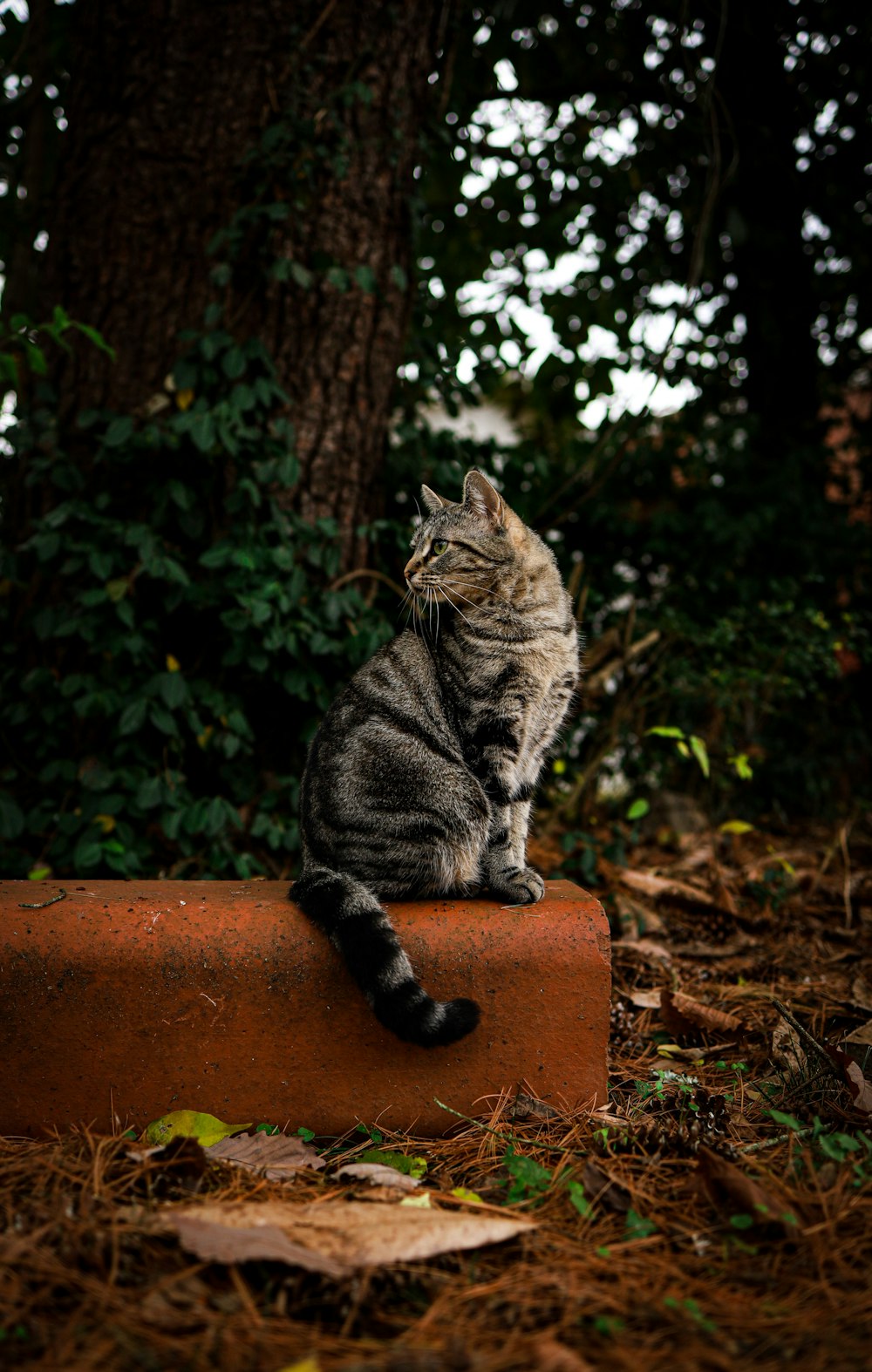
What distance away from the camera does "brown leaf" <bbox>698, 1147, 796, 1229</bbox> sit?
1413 mm

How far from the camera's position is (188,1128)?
1.80 meters

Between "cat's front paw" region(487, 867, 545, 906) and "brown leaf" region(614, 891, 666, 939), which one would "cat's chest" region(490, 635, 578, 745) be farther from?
"brown leaf" region(614, 891, 666, 939)

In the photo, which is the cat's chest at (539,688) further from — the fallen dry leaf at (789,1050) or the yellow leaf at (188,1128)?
the yellow leaf at (188,1128)

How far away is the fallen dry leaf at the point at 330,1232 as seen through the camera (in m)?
→ 1.27

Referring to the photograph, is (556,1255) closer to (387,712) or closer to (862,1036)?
(862,1036)

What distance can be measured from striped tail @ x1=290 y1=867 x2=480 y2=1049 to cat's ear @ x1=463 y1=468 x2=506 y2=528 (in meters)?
1.20

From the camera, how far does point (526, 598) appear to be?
254 centimetres

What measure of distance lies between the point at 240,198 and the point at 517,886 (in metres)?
2.54

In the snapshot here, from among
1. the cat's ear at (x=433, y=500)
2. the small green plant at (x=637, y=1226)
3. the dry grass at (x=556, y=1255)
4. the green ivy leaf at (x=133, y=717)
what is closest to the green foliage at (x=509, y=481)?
the green ivy leaf at (x=133, y=717)

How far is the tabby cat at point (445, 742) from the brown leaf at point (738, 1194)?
1.70 feet

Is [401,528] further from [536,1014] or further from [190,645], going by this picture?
[536,1014]

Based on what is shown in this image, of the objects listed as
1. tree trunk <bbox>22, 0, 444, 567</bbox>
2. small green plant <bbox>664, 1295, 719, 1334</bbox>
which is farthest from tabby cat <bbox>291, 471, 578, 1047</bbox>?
tree trunk <bbox>22, 0, 444, 567</bbox>

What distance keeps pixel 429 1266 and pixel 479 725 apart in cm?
125

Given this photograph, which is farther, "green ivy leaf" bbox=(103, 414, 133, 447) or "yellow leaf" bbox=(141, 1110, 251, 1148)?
"green ivy leaf" bbox=(103, 414, 133, 447)
